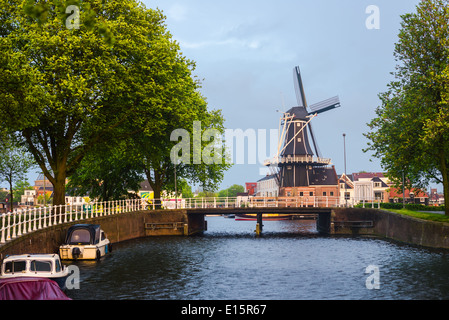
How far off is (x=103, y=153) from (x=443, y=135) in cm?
2885

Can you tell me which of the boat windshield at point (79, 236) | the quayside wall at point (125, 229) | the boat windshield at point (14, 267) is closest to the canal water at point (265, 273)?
the boat windshield at point (79, 236)

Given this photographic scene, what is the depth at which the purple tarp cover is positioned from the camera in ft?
49.8

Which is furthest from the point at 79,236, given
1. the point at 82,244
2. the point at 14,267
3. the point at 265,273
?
the point at 265,273

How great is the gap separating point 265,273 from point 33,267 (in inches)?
530

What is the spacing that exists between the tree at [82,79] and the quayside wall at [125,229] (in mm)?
5763

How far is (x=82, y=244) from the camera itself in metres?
32.5

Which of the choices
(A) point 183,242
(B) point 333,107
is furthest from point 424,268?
(B) point 333,107

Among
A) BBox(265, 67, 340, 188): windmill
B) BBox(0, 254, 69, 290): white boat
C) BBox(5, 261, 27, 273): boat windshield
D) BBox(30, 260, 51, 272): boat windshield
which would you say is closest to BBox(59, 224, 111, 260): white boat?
BBox(0, 254, 69, 290): white boat

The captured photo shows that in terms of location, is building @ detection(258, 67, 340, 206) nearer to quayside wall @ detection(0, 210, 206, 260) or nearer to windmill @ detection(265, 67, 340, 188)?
windmill @ detection(265, 67, 340, 188)

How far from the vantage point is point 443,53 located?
39.6m

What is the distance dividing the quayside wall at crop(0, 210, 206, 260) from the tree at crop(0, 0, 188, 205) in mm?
5763

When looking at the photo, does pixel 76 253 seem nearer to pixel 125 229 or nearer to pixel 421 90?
pixel 125 229

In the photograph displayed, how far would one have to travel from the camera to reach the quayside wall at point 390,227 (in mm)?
38000
